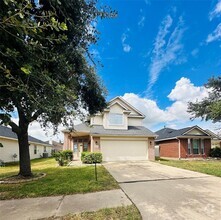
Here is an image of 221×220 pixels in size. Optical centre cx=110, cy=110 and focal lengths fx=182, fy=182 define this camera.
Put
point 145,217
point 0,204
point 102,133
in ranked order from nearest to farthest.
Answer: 1. point 145,217
2. point 0,204
3. point 102,133

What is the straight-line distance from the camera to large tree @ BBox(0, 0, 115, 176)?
2648 mm

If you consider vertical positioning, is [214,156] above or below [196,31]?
below

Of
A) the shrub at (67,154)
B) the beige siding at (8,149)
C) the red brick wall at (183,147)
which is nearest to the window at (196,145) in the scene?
the red brick wall at (183,147)

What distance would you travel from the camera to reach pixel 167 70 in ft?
63.5

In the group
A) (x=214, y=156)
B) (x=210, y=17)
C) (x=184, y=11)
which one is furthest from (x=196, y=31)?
(x=214, y=156)

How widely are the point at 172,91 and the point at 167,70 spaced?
4458mm

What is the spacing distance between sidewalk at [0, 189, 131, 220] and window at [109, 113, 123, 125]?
14480mm

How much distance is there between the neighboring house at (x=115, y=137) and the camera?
62.6ft

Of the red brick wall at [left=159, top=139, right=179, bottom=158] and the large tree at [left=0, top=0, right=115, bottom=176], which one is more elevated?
the large tree at [left=0, top=0, right=115, bottom=176]

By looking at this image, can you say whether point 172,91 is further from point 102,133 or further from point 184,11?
point 184,11

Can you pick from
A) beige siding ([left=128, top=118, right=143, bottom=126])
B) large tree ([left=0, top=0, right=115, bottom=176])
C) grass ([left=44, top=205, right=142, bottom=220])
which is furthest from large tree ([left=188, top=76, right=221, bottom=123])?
grass ([left=44, top=205, right=142, bottom=220])

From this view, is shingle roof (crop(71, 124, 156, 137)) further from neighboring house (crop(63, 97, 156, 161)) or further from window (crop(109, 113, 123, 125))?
window (crop(109, 113, 123, 125))

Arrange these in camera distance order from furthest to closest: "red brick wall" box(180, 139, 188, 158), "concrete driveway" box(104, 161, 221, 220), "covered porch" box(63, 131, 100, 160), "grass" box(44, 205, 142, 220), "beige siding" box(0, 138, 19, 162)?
"red brick wall" box(180, 139, 188, 158) < "covered porch" box(63, 131, 100, 160) < "beige siding" box(0, 138, 19, 162) < "concrete driveway" box(104, 161, 221, 220) < "grass" box(44, 205, 142, 220)

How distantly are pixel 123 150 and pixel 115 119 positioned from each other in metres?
3.64
